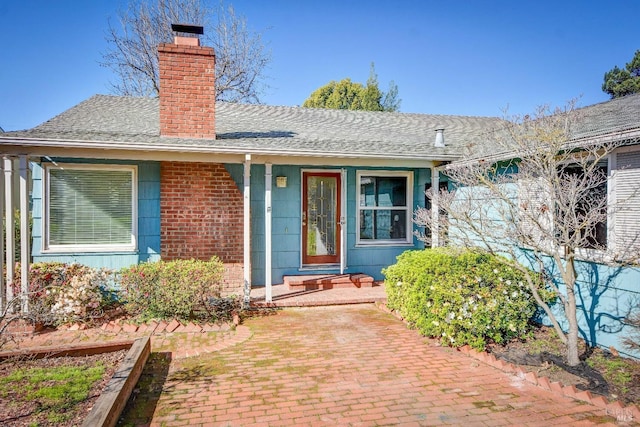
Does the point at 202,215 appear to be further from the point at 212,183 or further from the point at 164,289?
the point at 164,289

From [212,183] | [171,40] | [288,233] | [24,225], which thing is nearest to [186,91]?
[212,183]

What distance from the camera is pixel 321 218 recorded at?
29.0ft

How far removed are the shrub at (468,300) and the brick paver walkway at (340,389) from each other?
30cm

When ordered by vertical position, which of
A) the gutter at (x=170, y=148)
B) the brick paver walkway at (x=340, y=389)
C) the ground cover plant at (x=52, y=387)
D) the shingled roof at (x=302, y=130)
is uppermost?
the shingled roof at (x=302, y=130)

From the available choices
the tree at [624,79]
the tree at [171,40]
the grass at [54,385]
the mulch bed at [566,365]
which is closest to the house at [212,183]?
the grass at [54,385]

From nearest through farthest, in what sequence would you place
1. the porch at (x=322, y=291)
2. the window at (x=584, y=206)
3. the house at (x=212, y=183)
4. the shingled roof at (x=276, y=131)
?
the window at (x=584, y=206) < the shingled roof at (x=276, y=131) < the house at (x=212, y=183) < the porch at (x=322, y=291)

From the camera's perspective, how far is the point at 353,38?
15516mm

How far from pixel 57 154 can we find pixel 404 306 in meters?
5.67

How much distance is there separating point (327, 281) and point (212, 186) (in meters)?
2.96

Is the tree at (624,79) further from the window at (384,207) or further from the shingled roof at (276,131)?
the window at (384,207)

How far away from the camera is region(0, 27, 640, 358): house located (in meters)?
6.68

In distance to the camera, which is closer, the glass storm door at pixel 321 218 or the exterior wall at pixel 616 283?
the exterior wall at pixel 616 283

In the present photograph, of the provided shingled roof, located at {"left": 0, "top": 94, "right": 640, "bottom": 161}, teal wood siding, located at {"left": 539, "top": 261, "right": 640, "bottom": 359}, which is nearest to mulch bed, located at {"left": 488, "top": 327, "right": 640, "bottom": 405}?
teal wood siding, located at {"left": 539, "top": 261, "right": 640, "bottom": 359}

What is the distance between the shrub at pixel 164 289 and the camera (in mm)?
6020
